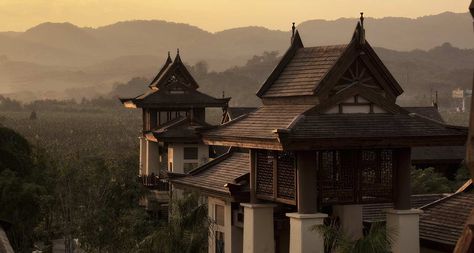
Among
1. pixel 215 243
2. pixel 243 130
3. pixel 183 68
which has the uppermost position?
pixel 183 68

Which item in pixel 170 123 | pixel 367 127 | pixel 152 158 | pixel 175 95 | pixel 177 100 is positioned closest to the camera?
pixel 367 127

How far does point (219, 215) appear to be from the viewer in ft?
84.0

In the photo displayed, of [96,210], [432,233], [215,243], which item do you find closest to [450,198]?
[432,233]

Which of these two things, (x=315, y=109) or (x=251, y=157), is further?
(x=251, y=157)

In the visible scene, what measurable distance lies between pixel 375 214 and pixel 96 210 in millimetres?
16068

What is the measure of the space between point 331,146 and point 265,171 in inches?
104

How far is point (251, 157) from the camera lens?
22938 millimetres

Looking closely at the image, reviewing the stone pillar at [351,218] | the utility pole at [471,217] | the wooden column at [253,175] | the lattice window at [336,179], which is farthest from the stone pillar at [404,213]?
the utility pole at [471,217]

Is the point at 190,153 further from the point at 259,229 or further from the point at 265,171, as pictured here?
the point at 259,229

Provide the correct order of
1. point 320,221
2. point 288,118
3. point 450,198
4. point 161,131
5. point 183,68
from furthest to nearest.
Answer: point 183,68
point 161,131
point 450,198
point 288,118
point 320,221

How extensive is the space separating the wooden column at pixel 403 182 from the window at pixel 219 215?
5606 mm

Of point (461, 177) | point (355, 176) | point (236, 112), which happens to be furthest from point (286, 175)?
point (236, 112)

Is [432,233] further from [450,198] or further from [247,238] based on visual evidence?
[247,238]

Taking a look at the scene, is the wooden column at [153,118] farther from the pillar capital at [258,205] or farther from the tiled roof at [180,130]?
the pillar capital at [258,205]
